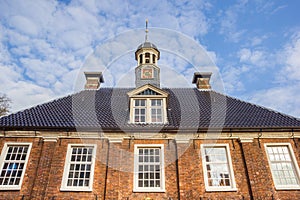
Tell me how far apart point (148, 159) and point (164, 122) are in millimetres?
2299

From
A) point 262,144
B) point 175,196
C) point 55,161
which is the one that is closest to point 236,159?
point 262,144

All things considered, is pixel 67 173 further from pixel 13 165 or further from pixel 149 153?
pixel 149 153

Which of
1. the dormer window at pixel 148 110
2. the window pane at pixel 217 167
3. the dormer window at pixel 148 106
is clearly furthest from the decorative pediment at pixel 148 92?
the window pane at pixel 217 167

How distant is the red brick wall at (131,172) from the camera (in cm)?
1140

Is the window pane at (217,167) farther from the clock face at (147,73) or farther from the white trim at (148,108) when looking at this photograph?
the clock face at (147,73)

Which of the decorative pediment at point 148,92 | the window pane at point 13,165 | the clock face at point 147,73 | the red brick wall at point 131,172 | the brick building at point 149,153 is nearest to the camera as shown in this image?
the red brick wall at point 131,172

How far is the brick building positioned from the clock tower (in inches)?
183

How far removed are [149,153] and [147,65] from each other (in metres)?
9.22

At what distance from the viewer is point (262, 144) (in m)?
12.9

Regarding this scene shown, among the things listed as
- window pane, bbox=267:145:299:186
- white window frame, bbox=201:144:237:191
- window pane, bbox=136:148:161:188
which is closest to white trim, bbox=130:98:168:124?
window pane, bbox=136:148:161:188

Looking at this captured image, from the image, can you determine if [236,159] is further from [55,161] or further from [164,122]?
[55,161]

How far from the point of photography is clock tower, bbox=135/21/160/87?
1938 cm

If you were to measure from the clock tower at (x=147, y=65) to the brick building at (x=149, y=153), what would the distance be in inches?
183

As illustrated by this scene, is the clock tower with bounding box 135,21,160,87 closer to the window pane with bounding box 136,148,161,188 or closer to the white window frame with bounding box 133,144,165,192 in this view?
the white window frame with bounding box 133,144,165,192
